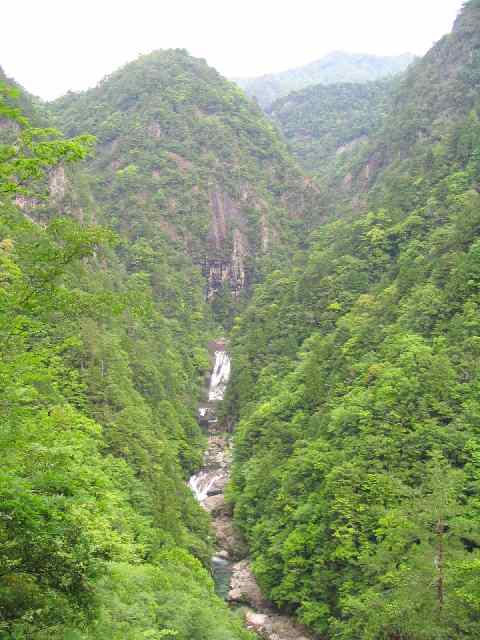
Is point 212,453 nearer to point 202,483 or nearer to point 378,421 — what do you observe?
point 202,483

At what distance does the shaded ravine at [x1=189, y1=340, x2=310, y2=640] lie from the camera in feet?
103

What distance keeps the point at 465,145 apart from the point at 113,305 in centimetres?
5866

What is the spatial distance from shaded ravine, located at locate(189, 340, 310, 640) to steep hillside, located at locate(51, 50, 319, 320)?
126ft

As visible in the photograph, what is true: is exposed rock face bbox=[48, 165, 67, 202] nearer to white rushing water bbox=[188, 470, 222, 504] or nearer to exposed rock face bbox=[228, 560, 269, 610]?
white rushing water bbox=[188, 470, 222, 504]

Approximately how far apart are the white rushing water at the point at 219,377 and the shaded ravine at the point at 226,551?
2682 mm

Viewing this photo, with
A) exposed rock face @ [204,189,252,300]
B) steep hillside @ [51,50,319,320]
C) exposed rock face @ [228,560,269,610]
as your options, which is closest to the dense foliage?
exposed rock face @ [228,560,269,610]

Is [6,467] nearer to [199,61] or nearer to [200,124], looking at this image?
[200,124]

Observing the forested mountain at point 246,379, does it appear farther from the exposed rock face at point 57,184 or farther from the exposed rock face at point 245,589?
the exposed rock face at point 245,589

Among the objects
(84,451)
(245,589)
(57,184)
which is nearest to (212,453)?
(245,589)

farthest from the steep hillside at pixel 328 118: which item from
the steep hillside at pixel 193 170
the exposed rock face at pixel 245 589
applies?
the exposed rock face at pixel 245 589

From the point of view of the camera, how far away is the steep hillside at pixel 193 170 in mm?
95125

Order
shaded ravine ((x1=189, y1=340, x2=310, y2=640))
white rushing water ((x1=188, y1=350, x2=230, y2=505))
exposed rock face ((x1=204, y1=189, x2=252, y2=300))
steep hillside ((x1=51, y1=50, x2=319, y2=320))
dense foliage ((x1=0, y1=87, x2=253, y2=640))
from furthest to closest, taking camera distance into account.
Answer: exposed rock face ((x1=204, y1=189, x2=252, y2=300)) < steep hillside ((x1=51, y1=50, x2=319, y2=320)) < white rushing water ((x1=188, y1=350, x2=230, y2=505)) < shaded ravine ((x1=189, y1=340, x2=310, y2=640)) < dense foliage ((x1=0, y1=87, x2=253, y2=640))

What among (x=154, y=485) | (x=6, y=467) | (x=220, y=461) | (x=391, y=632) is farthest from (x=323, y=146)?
(x=6, y=467)

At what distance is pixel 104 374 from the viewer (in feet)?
132
